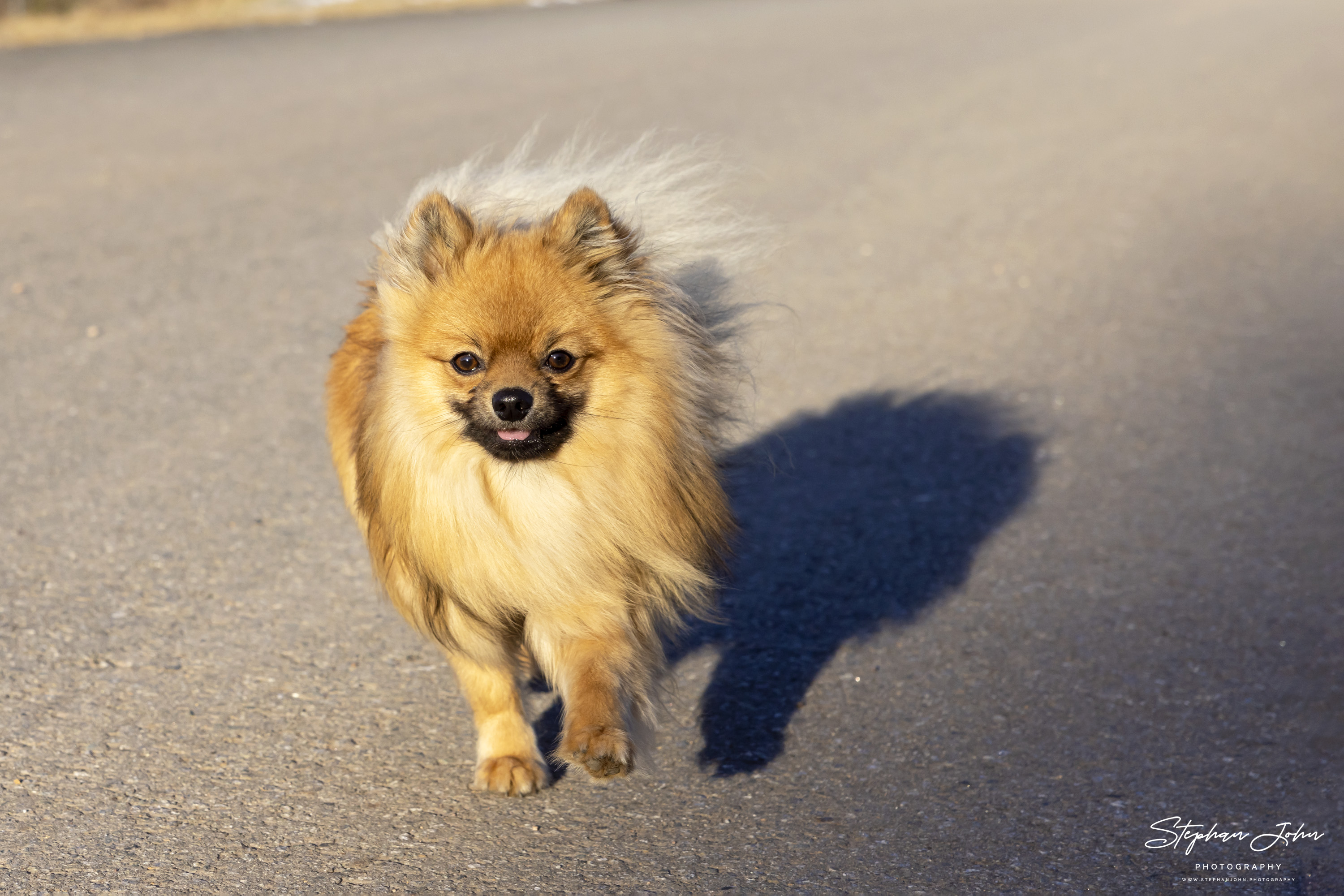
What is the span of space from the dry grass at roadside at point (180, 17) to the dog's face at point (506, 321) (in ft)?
44.8

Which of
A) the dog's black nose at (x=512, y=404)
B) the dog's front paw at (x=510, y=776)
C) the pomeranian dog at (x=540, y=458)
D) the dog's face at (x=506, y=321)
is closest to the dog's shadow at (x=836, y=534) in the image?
the dog's front paw at (x=510, y=776)

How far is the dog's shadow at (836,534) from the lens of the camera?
13.3 ft

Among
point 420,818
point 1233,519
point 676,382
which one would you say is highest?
point 676,382

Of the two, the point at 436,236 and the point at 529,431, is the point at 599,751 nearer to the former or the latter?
the point at 529,431

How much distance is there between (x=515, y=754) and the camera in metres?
3.56

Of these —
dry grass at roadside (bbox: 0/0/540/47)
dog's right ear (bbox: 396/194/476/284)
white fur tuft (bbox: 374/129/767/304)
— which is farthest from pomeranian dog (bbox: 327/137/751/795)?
dry grass at roadside (bbox: 0/0/540/47)

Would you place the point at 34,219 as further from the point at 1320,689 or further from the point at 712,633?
the point at 1320,689

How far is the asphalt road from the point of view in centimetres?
335

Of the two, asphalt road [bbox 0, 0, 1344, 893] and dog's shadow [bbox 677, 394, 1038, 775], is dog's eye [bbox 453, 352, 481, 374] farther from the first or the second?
asphalt road [bbox 0, 0, 1344, 893]

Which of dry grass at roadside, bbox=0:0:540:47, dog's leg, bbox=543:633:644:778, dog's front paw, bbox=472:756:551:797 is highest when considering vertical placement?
dog's leg, bbox=543:633:644:778

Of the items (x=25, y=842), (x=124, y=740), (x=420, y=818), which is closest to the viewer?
(x=25, y=842)

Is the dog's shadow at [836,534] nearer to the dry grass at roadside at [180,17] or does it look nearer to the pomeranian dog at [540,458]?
the pomeranian dog at [540,458]

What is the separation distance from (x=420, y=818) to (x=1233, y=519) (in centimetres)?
349

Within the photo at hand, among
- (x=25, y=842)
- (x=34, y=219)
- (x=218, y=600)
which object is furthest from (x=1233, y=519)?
(x=34, y=219)
